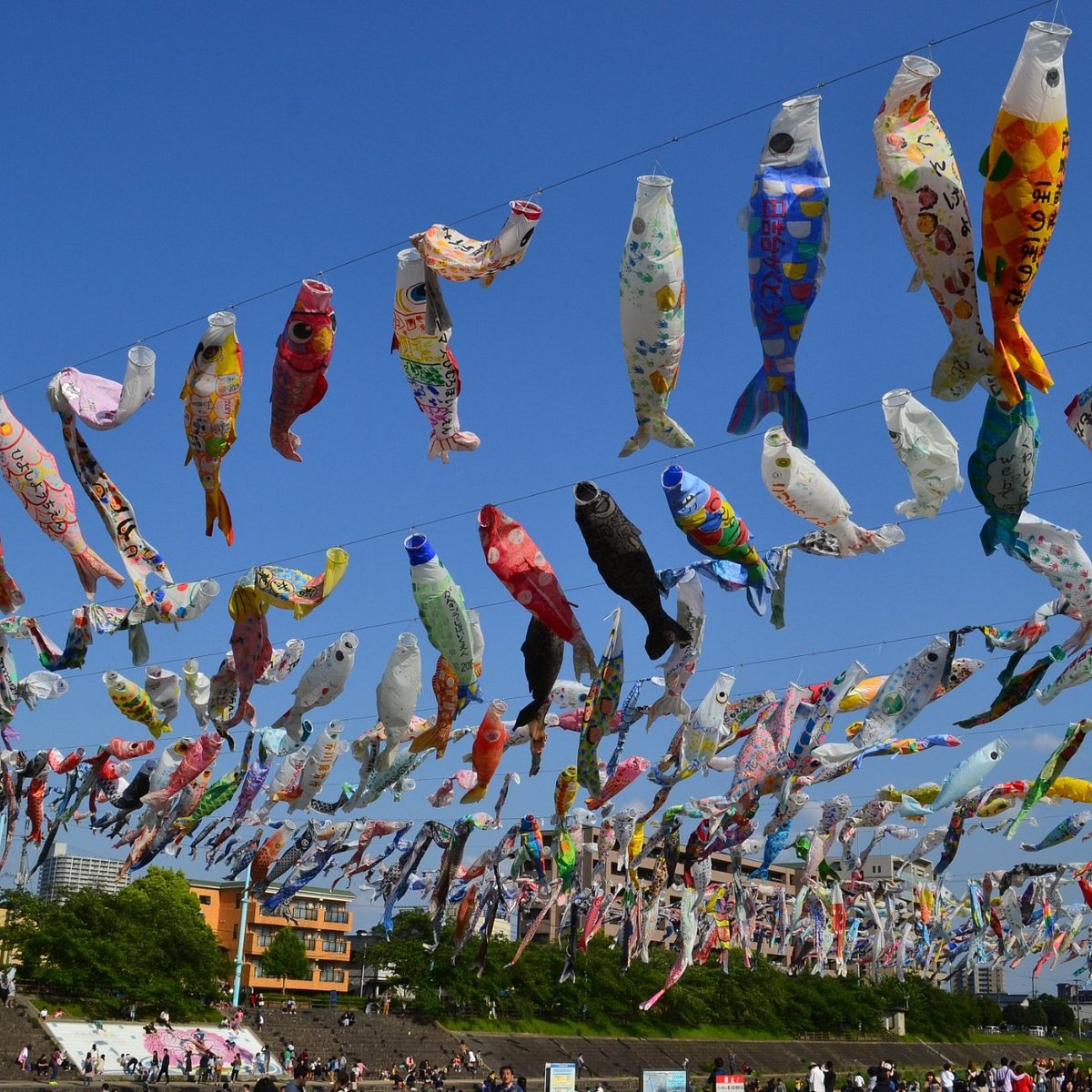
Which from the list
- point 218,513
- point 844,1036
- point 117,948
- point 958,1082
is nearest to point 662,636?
point 218,513

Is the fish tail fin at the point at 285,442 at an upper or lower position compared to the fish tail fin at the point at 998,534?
upper

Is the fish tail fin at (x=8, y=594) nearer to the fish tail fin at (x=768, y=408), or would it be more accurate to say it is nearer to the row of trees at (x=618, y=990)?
the fish tail fin at (x=768, y=408)

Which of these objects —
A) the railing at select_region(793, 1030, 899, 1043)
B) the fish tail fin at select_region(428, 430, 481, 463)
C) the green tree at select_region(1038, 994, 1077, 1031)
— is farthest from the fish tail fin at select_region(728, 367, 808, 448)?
the green tree at select_region(1038, 994, 1077, 1031)

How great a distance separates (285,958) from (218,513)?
56527 millimetres

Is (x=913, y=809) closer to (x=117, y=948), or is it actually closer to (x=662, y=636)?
(x=662, y=636)

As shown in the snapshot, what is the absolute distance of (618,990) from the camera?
46.7m

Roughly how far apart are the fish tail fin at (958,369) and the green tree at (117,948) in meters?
33.5

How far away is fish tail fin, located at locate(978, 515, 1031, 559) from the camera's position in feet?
31.4

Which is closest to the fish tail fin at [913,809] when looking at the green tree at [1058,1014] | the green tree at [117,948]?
the green tree at [117,948]

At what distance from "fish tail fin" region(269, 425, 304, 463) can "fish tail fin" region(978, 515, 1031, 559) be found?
5.78 meters

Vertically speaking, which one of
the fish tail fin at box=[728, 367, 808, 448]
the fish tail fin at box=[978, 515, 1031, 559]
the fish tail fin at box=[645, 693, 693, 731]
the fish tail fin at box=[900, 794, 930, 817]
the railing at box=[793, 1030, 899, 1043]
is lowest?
the railing at box=[793, 1030, 899, 1043]

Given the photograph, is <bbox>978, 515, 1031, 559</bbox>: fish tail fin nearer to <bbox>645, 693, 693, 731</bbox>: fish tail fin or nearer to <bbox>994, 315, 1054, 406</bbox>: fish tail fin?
<bbox>994, 315, 1054, 406</bbox>: fish tail fin

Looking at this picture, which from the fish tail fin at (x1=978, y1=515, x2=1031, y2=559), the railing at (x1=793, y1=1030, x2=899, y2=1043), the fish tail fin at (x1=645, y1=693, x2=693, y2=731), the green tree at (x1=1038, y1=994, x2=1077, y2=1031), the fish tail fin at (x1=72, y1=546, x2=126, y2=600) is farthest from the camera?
the green tree at (x1=1038, y1=994, x2=1077, y2=1031)

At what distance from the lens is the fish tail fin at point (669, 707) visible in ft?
44.7
